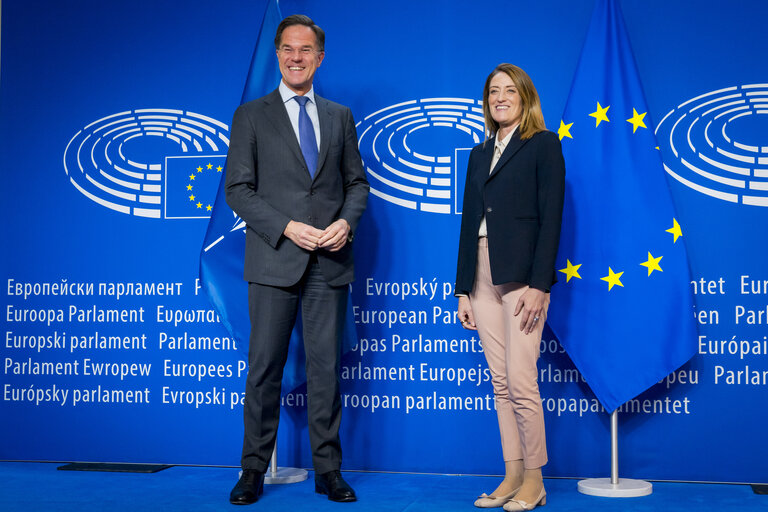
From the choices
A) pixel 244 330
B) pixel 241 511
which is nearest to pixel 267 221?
pixel 244 330

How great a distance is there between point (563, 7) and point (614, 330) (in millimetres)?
1414

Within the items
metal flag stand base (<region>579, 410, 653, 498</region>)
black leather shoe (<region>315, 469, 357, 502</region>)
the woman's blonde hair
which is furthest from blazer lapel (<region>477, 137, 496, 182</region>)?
black leather shoe (<region>315, 469, 357, 502</region>)

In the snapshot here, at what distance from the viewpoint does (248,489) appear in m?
2.75

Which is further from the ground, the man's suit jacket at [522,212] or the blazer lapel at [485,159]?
the blazer lapel at [485,159]

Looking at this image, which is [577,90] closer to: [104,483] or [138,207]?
[138,207]

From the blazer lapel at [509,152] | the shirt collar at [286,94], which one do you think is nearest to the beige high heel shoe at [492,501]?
the blazer lapel at [509,152]

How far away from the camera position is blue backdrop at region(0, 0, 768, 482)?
3.19m

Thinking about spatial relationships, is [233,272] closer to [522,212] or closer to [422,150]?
[422,150]

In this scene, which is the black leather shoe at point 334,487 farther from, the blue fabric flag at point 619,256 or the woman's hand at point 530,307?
the blue fabric flag at point 619,256

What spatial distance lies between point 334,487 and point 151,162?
1.81 meters

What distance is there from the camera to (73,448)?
3.66 metres

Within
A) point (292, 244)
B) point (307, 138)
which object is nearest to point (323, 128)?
point (307, 138)

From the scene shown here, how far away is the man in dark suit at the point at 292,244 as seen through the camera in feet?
9.18

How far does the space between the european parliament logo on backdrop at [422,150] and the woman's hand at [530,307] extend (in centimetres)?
85
